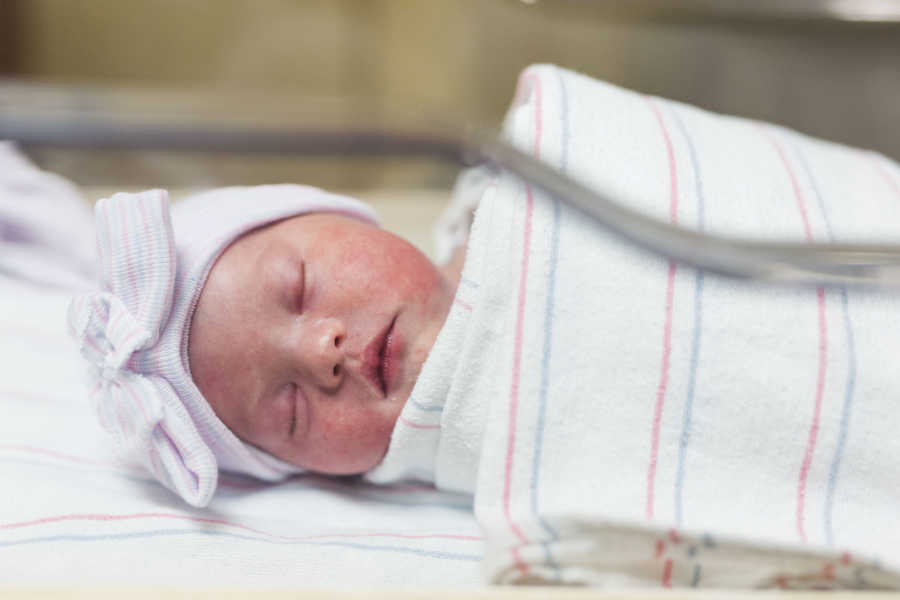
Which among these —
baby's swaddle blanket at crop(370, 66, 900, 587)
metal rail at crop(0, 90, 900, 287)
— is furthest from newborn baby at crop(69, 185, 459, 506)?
→ metal rail at crop(0, 90, 900, 287)

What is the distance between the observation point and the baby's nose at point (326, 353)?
64 centimetres

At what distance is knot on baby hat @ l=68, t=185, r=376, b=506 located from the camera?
64 cm

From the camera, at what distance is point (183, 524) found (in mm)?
648

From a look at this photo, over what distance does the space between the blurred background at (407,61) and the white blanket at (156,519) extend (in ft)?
0.62

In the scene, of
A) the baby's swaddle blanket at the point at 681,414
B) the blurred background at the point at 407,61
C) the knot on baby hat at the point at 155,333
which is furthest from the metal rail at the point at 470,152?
the knot on baby hat at the point at 155,333

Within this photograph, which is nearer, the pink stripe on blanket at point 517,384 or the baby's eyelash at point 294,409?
the pink stripe on blanket at point 517,384

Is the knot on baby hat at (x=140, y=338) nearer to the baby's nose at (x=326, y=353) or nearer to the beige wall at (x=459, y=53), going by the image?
the baby's nose at (x=326, y=353)

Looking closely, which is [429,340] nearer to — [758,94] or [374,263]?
[374,263]

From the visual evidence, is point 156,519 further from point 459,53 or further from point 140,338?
point 459,53

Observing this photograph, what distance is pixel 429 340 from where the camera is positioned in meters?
0.68

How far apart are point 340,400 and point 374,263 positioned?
114 mm


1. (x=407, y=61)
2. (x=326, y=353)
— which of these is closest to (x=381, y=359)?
(x=326, y=353)

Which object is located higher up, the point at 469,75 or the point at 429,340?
the point at 469,75

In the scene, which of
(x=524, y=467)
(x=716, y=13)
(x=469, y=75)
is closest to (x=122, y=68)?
(x=469, y=75)
